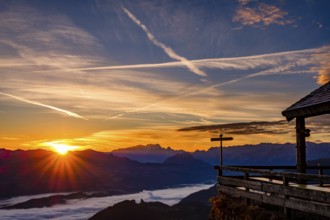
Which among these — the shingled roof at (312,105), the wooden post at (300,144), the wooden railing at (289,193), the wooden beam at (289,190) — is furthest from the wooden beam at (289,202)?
the shingled roof at (312,105)

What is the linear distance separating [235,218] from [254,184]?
69.6 inches

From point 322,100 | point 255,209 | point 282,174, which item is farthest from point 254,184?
point 322,100

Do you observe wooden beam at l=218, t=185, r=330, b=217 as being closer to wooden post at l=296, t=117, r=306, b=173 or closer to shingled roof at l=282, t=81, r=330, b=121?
wooden post at l=296, t=117, r=306, b=173

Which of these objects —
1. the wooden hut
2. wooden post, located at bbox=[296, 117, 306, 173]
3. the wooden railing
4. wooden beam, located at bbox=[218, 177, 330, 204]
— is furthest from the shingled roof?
wooden beam, located at bbox=[218, 177, 330, 204]

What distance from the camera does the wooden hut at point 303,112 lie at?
48.9 feet

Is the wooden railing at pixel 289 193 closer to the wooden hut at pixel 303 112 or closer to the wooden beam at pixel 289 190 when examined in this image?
the wooden beam at pixel 289 190

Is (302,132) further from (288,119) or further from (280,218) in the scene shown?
(280,218)

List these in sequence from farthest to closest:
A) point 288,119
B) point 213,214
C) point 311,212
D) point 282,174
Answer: point 213,214 → point 288,119 → point 282,174 → point 311,212

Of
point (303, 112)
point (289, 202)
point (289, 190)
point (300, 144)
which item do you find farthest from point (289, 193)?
point (303, 112)

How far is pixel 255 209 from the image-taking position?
1454 centimetres

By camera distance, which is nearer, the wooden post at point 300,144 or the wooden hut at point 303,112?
the wooden hut at point 303,112

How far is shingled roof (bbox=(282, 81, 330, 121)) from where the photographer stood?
14477 mm

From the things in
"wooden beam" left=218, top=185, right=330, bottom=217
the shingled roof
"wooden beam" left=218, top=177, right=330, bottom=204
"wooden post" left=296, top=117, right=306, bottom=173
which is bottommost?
"wooden beam" left=218, top=185, right=330, bottom=217

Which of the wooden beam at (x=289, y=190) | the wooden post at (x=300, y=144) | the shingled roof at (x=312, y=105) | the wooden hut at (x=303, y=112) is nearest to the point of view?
the wooden beam at (x=289, y=190)
